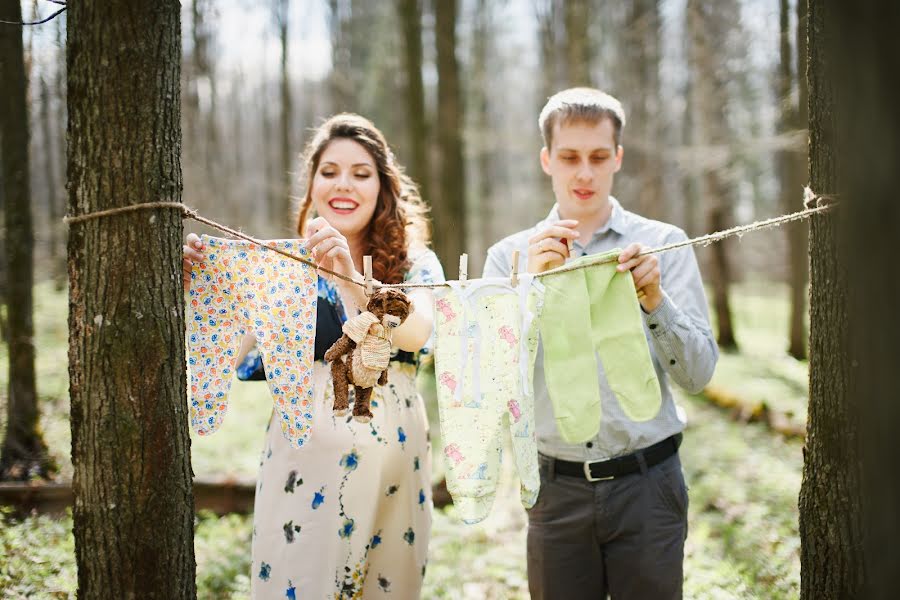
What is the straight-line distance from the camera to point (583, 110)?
2.49 m

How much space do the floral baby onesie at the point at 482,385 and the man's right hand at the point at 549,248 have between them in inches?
4.1

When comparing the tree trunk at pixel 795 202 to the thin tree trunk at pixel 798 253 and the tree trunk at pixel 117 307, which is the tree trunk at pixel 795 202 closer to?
the thin tree trunk at pixel 798 253

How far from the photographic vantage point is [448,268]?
33.0ft

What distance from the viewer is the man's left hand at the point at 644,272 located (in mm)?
2135

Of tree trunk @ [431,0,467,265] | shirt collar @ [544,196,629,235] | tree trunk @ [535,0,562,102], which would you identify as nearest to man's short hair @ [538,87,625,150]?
shirt collar @ [544,196,629,235]

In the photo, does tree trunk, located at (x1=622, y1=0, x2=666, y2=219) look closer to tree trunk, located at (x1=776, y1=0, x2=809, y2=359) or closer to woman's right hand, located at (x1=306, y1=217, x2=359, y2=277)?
tree trunk, located at (x1=776, y1=0, x2=809, y2=359)

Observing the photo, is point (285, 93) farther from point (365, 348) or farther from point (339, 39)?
point (365, 348)

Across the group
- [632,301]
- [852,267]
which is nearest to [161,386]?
[632,301]

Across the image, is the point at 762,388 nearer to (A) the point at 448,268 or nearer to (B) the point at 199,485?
(A) the point at 448,268

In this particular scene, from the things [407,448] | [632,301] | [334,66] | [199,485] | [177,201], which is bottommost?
[199,485]

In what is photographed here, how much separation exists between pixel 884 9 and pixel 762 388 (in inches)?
319

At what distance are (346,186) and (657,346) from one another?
1379 millimetres

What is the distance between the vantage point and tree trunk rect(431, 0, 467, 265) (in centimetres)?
955

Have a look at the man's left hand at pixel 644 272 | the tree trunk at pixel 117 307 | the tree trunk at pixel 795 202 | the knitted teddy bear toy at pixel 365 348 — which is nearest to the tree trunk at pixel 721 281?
the tree trunk at pixel 795 202
